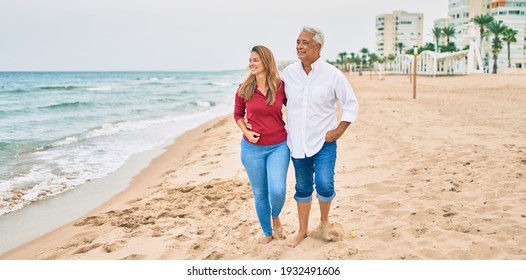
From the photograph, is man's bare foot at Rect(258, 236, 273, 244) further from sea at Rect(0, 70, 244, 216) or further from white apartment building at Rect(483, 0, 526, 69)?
white apartment building at Rect(483, 0, 526, 69)

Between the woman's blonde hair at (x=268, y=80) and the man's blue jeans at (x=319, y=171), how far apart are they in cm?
49

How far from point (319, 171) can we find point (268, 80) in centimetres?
74

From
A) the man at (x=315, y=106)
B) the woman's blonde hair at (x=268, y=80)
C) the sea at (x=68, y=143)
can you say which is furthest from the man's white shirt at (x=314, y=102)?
the sea at (x=68, y=143)

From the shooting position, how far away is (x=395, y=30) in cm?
10894

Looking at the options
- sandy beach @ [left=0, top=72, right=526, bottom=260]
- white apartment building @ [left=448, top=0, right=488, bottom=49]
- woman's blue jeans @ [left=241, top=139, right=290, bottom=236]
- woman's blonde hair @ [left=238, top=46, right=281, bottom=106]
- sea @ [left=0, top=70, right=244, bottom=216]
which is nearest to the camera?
woman's blonde hair @ [left=238, top=46, right=281, bottom=106]

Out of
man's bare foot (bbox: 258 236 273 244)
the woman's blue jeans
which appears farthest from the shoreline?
the woman's blue jeans

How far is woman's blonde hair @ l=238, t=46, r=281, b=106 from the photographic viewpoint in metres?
3.14

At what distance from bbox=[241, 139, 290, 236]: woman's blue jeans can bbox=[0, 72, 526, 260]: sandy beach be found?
0.43m

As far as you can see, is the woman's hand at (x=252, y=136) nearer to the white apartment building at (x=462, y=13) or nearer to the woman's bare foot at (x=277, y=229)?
the woman's bare foot at (x=277, y=229)

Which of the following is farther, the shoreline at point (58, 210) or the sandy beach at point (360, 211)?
the shoreline at point (58, 210)

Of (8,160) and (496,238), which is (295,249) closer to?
(496,238)

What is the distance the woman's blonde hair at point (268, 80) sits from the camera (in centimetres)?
314

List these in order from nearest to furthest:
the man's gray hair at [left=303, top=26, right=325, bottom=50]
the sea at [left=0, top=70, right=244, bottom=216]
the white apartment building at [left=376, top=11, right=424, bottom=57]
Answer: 1. the man's gray hair at [left=303, top=26, right=325, bottom=50]
2. the sea at [left=0, top=70, right=244, bottom=216]
3. the white apartment building at [left=376, top=11, right=424, bottom=57]

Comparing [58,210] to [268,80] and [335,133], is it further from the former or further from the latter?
[335,133]
